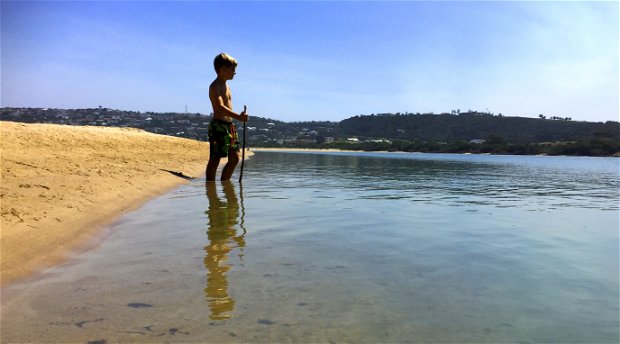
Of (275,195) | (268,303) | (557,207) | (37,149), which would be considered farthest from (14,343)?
(37,149)

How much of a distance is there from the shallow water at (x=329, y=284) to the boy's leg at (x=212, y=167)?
5.01 meters

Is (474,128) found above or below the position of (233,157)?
above

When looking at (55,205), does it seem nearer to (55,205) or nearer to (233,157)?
(55,205)

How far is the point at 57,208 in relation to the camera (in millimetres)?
4914

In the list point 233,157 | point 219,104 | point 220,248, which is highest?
point 219,104

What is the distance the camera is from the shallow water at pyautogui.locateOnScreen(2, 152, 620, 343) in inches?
83.4

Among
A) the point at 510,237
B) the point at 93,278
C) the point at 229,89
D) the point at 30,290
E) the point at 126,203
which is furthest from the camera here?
the point at 229,89

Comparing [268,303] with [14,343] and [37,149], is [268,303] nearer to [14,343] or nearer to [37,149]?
[14,343]

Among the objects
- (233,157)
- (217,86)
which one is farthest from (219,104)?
(233,157)

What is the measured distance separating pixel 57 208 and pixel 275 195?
3991 mm

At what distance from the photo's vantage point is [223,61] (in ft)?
30.5

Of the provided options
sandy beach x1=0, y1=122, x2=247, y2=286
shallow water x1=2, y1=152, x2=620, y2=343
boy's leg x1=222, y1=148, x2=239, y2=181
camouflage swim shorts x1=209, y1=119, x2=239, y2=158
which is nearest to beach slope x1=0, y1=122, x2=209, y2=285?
sandy beach x1=0, y1=122, x2=247, y2=286

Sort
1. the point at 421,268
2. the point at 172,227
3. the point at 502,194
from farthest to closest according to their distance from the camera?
the point at 502,194 → the point at 172,227 → the point at 421,268

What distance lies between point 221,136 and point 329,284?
7397 millimetres
